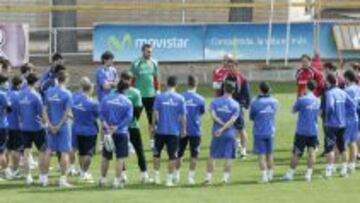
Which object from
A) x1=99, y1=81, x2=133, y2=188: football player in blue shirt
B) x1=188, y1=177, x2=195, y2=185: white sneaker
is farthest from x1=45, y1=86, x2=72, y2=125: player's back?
x1=188, y1=177, x2=195, y2=185: white sneaker

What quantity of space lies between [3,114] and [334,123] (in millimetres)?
6260

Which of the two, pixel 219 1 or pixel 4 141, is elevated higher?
pixel 219 1

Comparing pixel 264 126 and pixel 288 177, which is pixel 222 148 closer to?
pixel 264 126

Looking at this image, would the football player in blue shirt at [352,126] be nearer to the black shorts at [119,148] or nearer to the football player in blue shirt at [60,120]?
the black shorts at [119,148]

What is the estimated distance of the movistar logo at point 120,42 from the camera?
1515 inches

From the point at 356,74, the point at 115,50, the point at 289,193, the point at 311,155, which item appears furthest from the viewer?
the point at 115,50

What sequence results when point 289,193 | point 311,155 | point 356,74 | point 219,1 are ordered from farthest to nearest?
1. point 219,1
2. point 356,74
3. point 311,155
4. point 289,193

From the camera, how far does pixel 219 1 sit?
49.1 metres

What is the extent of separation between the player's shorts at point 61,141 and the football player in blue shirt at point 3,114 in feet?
4.18

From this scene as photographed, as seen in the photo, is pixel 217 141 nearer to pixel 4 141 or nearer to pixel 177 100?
pixel 177 100

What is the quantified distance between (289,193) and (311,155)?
163 centimetres

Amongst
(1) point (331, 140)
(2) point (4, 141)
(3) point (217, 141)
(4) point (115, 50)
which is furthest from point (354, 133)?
(4) point (115, 50)

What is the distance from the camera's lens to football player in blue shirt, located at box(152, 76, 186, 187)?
21.8 m

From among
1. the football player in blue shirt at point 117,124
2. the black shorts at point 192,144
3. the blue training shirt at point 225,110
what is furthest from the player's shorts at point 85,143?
the blue training shirt at point 225,110
